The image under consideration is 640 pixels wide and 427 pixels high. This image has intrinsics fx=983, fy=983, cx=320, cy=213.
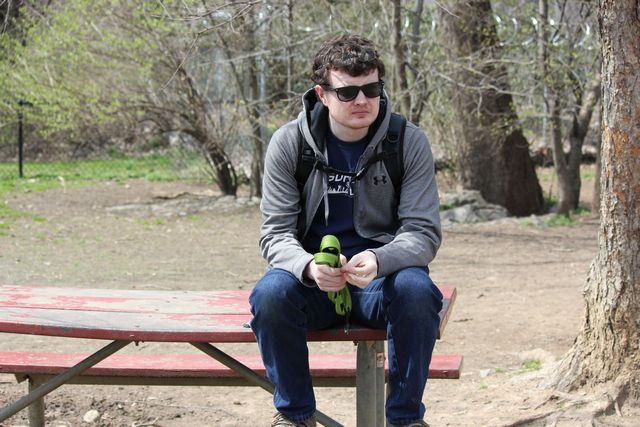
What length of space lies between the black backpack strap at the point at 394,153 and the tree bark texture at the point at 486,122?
6803mm

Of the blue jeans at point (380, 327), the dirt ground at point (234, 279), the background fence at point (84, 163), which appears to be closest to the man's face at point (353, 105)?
the blue jeans at point (380, 327)

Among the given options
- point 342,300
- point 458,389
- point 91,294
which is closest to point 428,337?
point 342,300

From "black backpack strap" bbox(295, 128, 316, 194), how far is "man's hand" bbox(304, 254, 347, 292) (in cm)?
40

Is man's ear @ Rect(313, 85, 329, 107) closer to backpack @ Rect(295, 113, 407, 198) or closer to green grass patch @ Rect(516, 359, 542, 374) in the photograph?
backpack @ Rect(295, 113, 407, 198)

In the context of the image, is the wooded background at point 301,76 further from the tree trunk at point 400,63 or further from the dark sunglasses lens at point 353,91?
the dark sunglasses lens at point 353,91

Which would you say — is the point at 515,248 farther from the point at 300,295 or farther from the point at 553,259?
the point at 300,295

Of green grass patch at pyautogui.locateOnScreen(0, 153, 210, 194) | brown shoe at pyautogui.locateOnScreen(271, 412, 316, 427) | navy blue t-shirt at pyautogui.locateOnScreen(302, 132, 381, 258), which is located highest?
navy blue t-shirt at pyautogui.locateOnScreen(302, 132, 381, 258)

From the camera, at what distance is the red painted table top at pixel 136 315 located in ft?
10.5

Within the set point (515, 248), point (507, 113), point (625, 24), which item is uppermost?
point (625, 24)

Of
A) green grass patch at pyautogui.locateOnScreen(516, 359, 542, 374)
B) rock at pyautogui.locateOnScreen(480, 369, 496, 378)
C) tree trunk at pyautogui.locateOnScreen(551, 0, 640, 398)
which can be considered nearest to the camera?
tree trunk at pyautogui.locateOnScreen(551, 0, 640, 398)

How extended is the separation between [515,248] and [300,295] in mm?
6727

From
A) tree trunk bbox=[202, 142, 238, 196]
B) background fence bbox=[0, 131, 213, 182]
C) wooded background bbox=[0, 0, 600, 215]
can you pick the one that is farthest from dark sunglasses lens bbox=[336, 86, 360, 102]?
background fence bbox=[0, 131, 213, 182]

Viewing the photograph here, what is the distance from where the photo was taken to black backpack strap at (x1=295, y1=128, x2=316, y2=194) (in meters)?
3.39

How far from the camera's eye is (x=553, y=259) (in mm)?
8844
